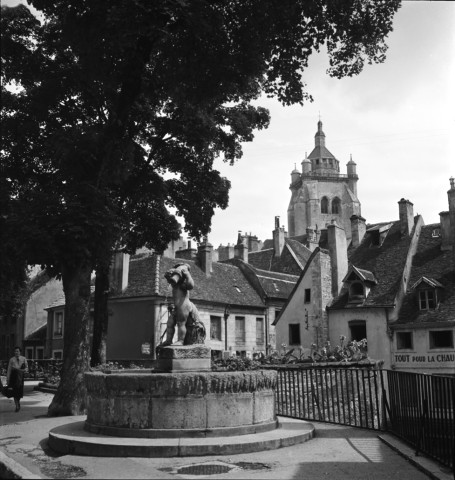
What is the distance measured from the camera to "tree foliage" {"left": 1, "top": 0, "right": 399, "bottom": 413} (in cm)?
1400

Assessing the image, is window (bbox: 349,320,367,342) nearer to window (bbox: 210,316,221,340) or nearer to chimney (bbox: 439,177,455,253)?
chimney (bbox: 439,177,455,253)

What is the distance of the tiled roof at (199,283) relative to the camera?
34.8 meters

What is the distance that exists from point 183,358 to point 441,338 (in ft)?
68.6

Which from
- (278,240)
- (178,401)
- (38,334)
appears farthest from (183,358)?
(278,240)

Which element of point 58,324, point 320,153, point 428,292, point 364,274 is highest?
point 320,153

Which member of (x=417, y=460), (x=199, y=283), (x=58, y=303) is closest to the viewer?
(x=417, y=460)

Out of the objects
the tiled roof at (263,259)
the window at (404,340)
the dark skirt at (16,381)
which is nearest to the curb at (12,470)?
the dark skirt at (16,381)

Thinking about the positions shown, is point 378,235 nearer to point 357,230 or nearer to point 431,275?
point 357,230

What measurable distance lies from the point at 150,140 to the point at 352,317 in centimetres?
1585

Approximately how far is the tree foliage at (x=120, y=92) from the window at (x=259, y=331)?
66.2ft

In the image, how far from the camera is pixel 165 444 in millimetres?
8609

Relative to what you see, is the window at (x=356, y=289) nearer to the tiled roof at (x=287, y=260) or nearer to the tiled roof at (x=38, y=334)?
the tiled roof at (x=287, y=260)

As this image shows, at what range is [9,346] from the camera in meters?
46.5

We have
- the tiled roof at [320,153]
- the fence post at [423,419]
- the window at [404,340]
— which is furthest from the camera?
the tiled roof at [320,153]
